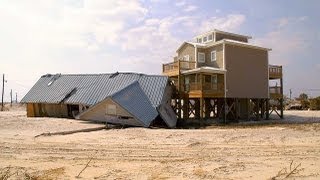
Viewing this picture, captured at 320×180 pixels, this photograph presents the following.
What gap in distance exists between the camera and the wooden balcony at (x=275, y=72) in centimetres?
3981

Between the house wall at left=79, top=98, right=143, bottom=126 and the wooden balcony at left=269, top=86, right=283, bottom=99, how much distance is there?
1766 cm

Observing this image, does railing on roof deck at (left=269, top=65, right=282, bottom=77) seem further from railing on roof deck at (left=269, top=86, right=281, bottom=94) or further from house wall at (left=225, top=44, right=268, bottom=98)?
railing on roof deck at (left=269, top=86, right=281, bottom=94)

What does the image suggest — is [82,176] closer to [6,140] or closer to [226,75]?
[6,140]

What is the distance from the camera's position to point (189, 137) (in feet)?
72.0

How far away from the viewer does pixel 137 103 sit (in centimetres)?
3092

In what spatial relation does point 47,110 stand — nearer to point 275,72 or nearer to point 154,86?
point 154,86

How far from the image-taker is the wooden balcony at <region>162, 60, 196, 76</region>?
1393 inches

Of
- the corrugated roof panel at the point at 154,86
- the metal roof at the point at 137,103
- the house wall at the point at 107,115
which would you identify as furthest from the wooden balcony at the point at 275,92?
the house wall at the point at 107,115

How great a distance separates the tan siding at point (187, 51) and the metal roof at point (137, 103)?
7.93 m

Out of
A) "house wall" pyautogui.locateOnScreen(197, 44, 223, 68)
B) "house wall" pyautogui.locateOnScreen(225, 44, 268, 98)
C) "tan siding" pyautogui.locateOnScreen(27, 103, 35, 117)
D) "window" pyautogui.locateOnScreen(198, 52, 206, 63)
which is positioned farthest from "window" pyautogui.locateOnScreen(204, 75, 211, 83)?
"tan siding" pyautogui.locateOnScreen(27, 103, 35, 117)

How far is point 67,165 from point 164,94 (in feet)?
63.5

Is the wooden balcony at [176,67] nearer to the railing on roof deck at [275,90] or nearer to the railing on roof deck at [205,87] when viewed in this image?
the railing on roof deck at [205,87]

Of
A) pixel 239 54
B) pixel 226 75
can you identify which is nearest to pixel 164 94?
pixel 226 75

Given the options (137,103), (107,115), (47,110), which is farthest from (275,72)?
(47,110)
